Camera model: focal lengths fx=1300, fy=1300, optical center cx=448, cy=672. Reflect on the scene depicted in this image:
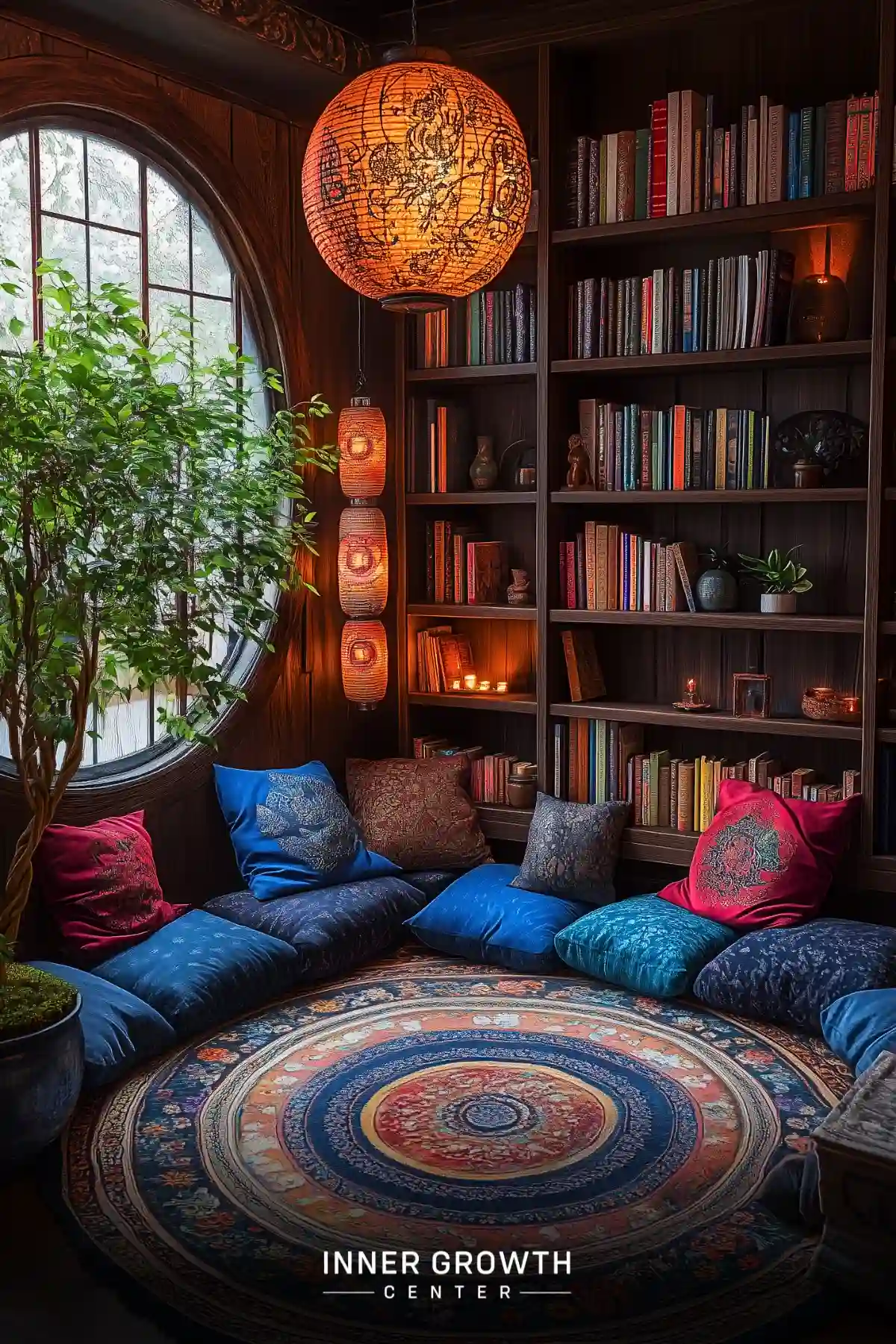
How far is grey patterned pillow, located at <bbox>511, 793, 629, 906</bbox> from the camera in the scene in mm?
4379

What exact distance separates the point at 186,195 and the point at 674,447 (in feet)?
5.97

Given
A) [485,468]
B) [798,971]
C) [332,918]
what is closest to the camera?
[798,971]

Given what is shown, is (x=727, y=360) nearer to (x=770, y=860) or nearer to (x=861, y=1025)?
(x=770, y=860)

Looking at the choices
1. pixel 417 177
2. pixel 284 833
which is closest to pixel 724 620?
pixel 284 833

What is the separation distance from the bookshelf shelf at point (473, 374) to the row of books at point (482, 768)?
1375mm

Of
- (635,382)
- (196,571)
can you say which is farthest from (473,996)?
(635,382)

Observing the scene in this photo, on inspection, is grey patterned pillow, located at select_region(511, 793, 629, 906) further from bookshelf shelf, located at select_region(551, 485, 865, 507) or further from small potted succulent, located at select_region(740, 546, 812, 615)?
bookshelf shelf, located at select_region(551, 485, 865, 507)

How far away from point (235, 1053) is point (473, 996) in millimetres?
789

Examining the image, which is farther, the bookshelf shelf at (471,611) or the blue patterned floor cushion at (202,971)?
the bookshelf shelf at (471,611)

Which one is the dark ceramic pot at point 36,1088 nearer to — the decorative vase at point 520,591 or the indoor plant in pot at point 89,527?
the indoor plant in pot at point 89,527

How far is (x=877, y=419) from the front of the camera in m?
3.96

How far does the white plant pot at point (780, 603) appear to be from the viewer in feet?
14.0

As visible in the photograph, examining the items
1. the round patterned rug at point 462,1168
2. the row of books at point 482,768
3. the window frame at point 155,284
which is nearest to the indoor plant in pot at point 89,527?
the round patterned rug at point 462,1168

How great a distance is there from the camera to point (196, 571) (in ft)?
10.4
